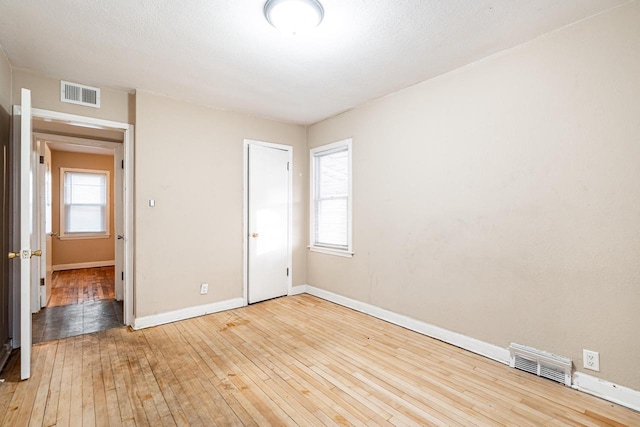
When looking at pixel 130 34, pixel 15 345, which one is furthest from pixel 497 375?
pixel 15 345

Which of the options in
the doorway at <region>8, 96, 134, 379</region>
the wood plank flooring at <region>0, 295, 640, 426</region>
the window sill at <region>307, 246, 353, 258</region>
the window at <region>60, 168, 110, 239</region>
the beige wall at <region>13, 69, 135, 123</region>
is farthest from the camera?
the window at <region>60, 168, 110, 239</region>

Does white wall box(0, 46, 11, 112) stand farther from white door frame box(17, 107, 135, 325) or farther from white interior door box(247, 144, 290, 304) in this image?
white interior door box(247, 144, 290, 304)

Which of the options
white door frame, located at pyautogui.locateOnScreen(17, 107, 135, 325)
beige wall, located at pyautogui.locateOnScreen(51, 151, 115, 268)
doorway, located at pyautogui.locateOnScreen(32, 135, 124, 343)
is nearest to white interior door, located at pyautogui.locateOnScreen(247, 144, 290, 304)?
white door frame, located at pyautogui.locateOnScreen(17, 107, 135, 325)

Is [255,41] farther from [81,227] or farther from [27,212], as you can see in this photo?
[81,227]

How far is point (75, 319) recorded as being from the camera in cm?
372

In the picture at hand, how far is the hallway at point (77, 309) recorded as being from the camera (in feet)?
11.1

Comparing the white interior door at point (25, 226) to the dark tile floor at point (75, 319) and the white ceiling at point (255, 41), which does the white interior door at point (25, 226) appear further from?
the dark tile floor at point (75, 319)

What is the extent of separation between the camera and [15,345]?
2867 mm

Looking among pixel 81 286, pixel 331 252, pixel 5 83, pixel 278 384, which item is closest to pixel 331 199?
pixel 331 252

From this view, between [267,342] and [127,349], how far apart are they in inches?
51.1

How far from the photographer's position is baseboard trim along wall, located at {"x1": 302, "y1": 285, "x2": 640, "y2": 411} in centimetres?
203

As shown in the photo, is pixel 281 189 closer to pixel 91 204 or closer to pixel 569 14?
pixel 569 14

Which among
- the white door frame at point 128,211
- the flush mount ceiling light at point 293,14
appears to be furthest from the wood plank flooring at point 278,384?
the flush mount ceiling light at point 293,14

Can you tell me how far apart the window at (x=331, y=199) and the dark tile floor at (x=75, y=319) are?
275cm
